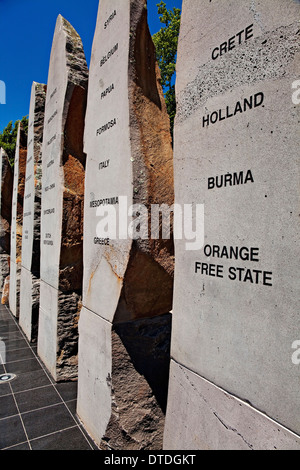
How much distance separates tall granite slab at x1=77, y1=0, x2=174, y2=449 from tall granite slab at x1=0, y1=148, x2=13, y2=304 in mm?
6308

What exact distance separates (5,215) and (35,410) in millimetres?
6637

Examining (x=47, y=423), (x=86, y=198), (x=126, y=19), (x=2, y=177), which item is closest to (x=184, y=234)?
(x=86, y=198)

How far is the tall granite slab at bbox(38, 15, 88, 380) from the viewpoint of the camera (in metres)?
4.00

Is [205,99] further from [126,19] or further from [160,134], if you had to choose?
[126,19]

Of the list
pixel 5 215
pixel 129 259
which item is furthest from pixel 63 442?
pixel 5 215

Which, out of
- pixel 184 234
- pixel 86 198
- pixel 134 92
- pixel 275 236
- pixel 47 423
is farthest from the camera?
pixel 86 198

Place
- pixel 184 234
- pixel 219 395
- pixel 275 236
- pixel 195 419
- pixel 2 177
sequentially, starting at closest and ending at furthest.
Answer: pixel 275 236 < pixel 219 395 < pixel 195 419 < pixel 184 234 < pixel 2 177

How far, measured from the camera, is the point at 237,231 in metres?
1.62

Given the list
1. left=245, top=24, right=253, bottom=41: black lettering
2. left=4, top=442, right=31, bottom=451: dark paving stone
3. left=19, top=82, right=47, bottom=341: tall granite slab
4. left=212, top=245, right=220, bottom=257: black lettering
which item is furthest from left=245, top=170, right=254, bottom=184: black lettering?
left=19, top=82, right=47, bottom=341: tall granite slab

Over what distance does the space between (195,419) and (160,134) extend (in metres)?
2.02

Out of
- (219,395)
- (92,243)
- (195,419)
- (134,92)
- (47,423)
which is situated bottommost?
(47,423)

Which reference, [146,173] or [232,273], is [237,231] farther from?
[146,173]

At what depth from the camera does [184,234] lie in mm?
1967

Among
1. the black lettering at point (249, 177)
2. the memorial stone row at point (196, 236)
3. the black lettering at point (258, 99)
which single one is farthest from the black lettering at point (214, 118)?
the black lettering at point (249, 177)
